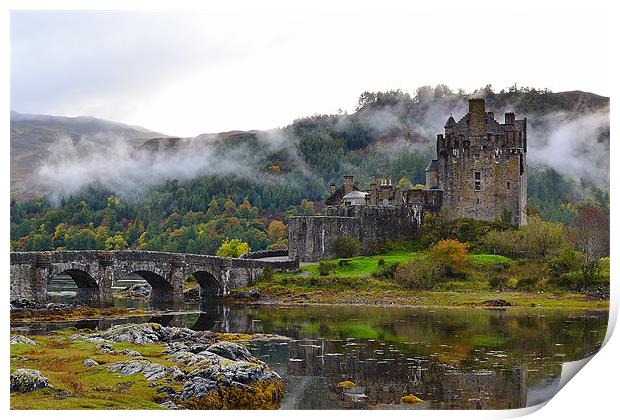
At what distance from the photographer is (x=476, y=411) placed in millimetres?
17922

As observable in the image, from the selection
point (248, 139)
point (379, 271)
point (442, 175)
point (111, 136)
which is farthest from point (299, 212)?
point (111, 136)

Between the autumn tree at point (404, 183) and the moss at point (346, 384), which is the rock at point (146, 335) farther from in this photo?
the autumn tree at point (404, 183)

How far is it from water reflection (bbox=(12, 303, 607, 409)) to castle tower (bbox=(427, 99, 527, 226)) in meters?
9.11

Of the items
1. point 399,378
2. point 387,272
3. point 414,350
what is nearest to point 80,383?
point 399,378

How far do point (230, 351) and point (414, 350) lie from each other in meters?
4.66

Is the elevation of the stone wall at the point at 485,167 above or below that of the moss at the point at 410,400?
above

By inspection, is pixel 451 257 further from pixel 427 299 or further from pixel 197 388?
pixel 197 388

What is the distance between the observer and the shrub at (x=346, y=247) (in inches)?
1571

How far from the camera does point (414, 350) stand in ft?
76.5

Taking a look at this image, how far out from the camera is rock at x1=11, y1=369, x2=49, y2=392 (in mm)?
17344

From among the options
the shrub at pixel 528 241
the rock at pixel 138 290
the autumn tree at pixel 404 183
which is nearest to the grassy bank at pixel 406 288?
the shrub at pixel 528 241

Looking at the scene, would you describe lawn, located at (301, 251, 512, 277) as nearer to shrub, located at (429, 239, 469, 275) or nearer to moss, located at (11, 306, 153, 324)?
shrub, located at (429, 239, 469, 275)
